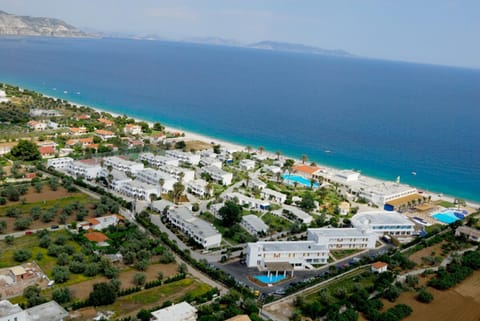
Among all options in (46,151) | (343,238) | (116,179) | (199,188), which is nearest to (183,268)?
(343,238)

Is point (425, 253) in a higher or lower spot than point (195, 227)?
lower

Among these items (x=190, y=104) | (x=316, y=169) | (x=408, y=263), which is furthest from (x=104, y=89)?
(x=408, y=263)

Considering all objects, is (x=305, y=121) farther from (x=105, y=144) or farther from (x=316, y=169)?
(x=105, y=144)

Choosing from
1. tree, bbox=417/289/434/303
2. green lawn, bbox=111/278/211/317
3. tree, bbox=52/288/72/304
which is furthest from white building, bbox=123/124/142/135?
tree, bbox=417/289/434/303

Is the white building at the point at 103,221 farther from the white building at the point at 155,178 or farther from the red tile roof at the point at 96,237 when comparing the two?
the white building at the point at 155,178

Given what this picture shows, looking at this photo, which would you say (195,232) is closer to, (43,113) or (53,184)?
(53,184)

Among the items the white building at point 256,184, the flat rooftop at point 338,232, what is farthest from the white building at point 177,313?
the white building at point 256,184
